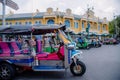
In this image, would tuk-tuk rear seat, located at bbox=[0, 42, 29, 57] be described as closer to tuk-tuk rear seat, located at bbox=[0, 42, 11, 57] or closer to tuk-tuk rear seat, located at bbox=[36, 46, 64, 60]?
tuk-tuk rear seat, located at bbox=[0, 42, 11, 57]

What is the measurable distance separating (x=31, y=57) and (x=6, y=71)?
1.04 m

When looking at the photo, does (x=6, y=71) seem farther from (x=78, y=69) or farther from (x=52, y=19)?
(x=52, y=19)

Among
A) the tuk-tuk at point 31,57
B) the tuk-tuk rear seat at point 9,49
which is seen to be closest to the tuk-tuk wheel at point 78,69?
the tuk-tuk at point 31,57

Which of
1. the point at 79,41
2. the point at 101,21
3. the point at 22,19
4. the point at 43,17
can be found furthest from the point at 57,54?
the point at 101,21

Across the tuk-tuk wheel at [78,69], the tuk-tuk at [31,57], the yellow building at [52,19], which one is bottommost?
the tuk-tuk wheel at [78,69]

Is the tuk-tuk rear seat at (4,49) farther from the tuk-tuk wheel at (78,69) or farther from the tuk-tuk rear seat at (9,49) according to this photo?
the tuk-tuk wheel at (78,69)

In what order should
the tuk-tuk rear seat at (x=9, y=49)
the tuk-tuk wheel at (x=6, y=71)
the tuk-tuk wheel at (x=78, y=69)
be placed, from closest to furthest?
the tuk-tuk wheel at (x=6, y=71) → the tuk-tuk rear seat at (x=9, y=49) → the tuk-tuk wheel at (x=78, y=69)

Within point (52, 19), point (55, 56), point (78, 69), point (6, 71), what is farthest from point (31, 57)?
point (52, 19)

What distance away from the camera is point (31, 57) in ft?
27.9

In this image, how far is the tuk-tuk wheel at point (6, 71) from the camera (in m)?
8.27

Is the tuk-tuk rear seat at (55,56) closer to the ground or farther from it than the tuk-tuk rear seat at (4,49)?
closer to the ground

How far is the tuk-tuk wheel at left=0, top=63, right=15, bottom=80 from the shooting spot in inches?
325

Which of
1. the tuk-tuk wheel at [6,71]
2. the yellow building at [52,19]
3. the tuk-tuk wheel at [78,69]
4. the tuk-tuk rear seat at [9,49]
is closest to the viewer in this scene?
→ the tuk-tuk wheel at [6,71]

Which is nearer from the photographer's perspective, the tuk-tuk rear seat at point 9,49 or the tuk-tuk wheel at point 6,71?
the tuk-tuk wheel at point 6,71
